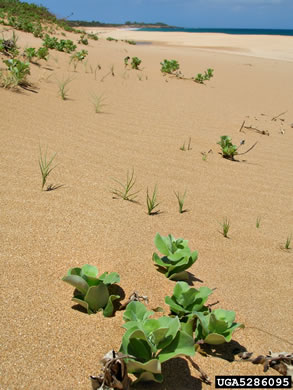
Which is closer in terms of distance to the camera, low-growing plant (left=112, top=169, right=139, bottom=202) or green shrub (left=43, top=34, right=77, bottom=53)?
low-growing plant (left=112, top=169, right=139, bottom=202)

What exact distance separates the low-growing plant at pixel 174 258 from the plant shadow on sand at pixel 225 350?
1.24 ft

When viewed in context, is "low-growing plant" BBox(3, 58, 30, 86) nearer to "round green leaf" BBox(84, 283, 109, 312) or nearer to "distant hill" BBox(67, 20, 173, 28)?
"round green leaf" BBox(84, 283, 109, 312)

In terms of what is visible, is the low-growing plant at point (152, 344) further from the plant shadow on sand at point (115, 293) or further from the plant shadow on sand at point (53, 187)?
the plant shadow on sand at point (53, 187)

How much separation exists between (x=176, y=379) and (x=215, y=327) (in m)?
0.23

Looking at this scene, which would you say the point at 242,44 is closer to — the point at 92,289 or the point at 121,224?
the point at 121,224

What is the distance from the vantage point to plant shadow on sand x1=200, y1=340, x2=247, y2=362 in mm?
1386

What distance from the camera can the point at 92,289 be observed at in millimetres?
1439

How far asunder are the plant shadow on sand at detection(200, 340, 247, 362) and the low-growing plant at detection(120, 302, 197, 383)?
19 cm

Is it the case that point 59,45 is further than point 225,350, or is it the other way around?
point 59,45

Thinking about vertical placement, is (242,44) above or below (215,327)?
above

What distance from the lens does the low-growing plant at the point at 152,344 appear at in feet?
3.84

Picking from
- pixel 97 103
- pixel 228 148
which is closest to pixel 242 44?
pixel 97 103

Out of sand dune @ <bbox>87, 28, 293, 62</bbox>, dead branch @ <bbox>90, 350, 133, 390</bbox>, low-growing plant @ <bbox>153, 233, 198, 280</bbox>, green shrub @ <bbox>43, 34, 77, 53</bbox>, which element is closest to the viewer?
dead branch @ <bbox>90, 350, 133, 390</bbox>

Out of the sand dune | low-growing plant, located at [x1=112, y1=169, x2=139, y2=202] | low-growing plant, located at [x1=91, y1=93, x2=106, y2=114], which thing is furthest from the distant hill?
low-growing plant, located at [x1=112, y1=169, x2=139, y2=202]
